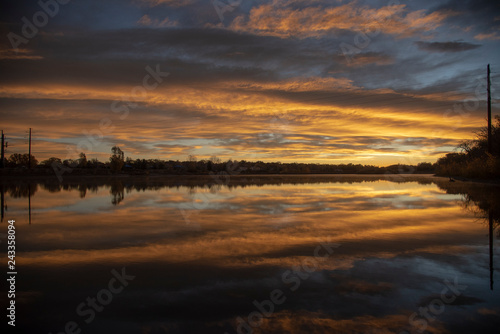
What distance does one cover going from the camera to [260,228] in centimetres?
1102

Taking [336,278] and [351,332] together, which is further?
[336,278]

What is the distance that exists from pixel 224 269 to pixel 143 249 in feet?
9.23

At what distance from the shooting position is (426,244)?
887 cm

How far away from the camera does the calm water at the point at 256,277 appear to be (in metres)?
4.48

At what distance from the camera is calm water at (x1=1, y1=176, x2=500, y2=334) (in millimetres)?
4480

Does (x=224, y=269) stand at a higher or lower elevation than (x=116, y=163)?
lower

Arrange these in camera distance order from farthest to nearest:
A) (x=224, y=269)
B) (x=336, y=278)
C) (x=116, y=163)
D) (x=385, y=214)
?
(x=116, y=163)
(x=385, y=214)
(x=224, y=269)
(x=336, y=278)

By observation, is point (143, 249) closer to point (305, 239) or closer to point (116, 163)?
point (305, 239)

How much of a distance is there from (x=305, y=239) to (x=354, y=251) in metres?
1.64

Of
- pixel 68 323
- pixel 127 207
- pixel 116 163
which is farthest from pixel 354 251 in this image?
pixel 116 163

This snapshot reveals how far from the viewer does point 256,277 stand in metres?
6.17

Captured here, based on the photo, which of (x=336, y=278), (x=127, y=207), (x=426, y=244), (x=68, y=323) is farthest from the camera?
(x=127, y=207)

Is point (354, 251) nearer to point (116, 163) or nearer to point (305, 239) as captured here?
point (305, 239)

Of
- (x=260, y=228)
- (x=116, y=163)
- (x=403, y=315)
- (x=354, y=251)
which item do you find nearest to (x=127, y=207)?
(x=260, y=228)
